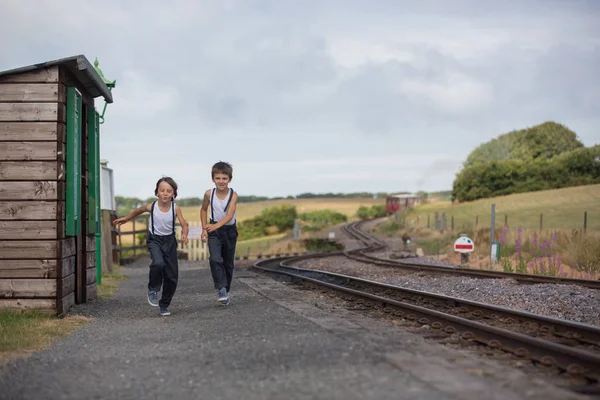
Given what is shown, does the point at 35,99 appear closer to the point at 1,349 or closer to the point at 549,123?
the point at 1,349

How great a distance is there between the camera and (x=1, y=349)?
236 inches

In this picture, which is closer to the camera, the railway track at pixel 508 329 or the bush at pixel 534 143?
the railway track at pixel 508 329

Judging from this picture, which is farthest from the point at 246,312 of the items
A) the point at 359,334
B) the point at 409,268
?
the point at 409,268

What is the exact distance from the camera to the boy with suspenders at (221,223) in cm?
838

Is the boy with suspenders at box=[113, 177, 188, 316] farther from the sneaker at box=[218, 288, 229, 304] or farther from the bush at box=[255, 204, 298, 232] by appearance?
the bush at box=[255, 204, 298, 232]

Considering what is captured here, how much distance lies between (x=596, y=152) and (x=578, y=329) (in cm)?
6439

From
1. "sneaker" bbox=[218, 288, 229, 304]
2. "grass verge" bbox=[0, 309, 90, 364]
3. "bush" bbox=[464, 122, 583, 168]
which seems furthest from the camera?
"bush" bbox=[464, 122, 583, 168]

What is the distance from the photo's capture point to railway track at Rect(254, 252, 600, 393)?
16.5ft

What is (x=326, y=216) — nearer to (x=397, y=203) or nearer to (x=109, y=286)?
(x=397, y=203)

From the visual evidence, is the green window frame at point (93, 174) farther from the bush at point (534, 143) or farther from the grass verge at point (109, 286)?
the bush at point (534, 143)

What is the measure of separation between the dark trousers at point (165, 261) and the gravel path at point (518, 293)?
458 centimetres

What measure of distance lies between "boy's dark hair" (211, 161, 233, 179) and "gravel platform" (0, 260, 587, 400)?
1.82 m

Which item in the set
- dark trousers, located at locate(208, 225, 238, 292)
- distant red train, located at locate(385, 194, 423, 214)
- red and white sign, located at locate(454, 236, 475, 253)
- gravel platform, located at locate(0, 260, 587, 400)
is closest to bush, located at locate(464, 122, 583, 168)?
distant red train, located at locate(385, 194, 423, 214)

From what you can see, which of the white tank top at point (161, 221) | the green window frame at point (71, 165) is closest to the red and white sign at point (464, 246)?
the white tank top at point (161, 221)
